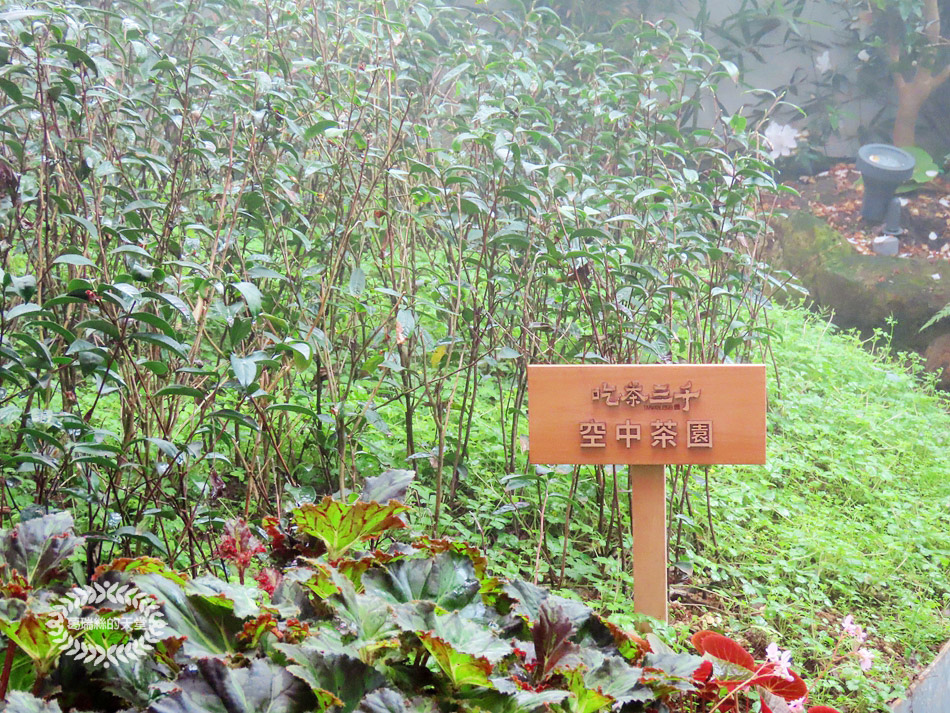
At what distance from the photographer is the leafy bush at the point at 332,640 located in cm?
89

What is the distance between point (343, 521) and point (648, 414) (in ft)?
3.10

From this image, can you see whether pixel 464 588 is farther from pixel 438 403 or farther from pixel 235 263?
pixel 235 263

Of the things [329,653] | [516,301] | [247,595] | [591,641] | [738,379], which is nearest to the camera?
[329,653]

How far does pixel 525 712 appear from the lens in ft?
3.04

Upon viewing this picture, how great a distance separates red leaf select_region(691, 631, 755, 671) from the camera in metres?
1.34

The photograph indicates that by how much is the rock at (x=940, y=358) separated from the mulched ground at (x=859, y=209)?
1288 mm

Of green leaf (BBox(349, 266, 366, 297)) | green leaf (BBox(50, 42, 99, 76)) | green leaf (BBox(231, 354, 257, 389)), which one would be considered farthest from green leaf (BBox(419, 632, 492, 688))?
green leaf (BBox(50, 42, 99, 76))

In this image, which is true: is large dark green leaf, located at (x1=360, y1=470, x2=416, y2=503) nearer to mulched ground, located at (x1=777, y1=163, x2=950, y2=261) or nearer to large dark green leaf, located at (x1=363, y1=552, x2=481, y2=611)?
large dark green leaf, located at (x1=363, y1=552, x2=481, y2=611)

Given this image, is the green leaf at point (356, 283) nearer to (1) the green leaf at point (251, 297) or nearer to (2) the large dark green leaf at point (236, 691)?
(1) the green leaf at point (251, 297)

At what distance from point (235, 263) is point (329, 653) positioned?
2155 mm

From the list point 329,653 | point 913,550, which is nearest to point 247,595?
point 329,653

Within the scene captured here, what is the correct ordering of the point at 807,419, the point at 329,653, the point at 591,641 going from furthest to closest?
1. the point at 807,419
2. the point at 591,641
3. the point at 329,653

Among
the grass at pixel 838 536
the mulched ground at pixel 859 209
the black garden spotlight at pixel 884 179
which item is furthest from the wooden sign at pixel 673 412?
the black garden spotlight at pixel 884 179

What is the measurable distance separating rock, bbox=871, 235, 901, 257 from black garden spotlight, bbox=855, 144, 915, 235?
11 centimetres
